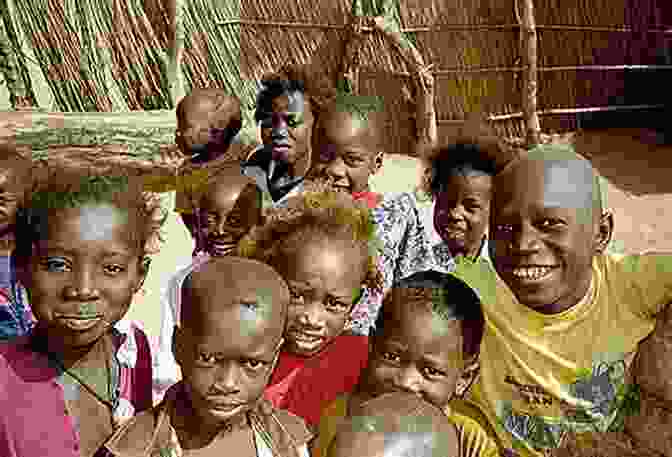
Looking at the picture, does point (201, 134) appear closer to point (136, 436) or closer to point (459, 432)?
point (459, 432)

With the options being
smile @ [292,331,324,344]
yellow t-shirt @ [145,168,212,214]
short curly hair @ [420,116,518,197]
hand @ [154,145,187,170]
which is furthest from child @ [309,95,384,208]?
hand @ [154,145,187,170]

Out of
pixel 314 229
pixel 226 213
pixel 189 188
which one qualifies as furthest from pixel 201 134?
pixel 314 229

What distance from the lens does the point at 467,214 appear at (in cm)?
313

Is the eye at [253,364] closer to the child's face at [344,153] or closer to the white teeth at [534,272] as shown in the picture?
the white teeth at [534,272]

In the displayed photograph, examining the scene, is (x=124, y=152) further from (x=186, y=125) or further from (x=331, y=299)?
(x=331, y=299)

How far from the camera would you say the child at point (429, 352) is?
7.03ft

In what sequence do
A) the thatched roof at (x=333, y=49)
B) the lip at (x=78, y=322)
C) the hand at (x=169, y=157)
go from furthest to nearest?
the thatched roof at (x=333, y=49), the hand at (x=169, y=157), the lip at (x=78, y=322)

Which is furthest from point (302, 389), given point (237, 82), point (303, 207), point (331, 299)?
point (237, 82)

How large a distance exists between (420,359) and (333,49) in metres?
5.79

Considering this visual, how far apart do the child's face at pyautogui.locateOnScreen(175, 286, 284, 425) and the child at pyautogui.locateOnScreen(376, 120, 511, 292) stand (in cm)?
121

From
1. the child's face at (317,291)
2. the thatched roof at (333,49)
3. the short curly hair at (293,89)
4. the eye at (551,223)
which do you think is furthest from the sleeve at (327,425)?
the thatched roof at (333,49)

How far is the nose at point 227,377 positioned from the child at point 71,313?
315 millimetres

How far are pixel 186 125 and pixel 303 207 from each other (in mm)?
1956

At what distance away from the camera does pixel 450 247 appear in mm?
3176
